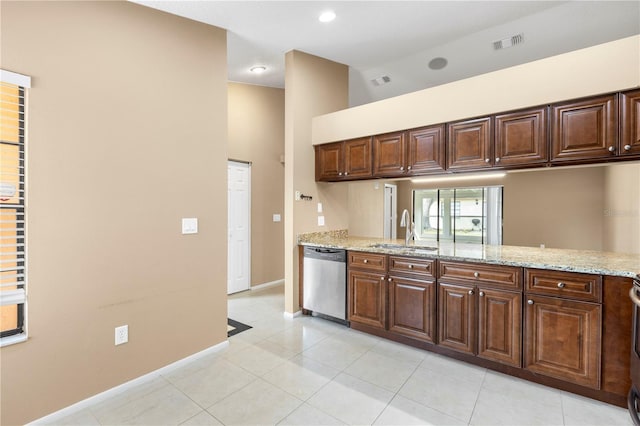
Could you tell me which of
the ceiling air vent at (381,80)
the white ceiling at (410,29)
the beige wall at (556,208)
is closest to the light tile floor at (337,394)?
the white ceiling at (410,29)

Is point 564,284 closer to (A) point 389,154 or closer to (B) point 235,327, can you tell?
(A) point 389,154

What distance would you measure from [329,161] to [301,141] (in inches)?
16.5

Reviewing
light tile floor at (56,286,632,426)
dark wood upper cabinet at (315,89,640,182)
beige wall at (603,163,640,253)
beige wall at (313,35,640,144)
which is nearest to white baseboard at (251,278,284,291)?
light tile floor at (56,286,632,426)

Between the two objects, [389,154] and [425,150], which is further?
[389,154]

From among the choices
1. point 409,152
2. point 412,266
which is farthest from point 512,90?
point 412,266

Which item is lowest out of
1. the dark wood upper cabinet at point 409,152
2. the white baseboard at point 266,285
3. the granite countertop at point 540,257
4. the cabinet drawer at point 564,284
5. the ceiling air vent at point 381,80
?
the white baseboard at point 266,285

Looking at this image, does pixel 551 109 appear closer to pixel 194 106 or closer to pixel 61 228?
pixel 194 106

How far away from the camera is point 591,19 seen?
2.84 metres

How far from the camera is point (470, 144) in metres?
2.72

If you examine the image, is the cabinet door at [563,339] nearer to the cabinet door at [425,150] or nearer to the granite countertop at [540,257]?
the granite countertop at [540,257]

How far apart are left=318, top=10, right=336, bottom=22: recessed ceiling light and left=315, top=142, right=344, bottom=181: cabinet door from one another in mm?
1264

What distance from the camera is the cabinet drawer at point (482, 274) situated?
2268mm

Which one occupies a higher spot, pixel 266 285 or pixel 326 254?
pixel 326 254

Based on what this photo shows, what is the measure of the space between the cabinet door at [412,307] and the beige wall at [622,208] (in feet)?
6.11
